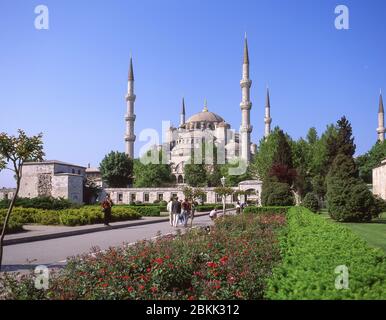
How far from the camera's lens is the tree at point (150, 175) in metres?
65.4

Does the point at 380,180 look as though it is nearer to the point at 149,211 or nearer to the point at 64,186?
the point at 149,211

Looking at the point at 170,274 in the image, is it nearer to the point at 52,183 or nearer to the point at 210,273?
the point at 210,273

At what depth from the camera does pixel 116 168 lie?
2454 inches

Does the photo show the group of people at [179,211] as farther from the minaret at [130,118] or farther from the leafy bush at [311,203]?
the minaret at [130,118]

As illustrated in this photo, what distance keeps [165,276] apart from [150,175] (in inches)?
2356

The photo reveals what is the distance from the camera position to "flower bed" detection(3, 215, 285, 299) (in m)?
5.25

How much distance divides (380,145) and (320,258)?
60138mm

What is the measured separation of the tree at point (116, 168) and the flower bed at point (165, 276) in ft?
181

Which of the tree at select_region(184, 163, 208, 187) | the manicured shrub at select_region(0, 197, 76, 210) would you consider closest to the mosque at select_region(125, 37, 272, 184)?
the tree at select_region(184, 163, 208, 187)

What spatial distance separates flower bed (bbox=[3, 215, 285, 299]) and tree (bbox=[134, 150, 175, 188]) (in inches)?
2269

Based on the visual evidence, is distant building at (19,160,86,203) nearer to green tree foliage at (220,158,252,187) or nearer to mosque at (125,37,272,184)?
mosque at (125,37,272,184)

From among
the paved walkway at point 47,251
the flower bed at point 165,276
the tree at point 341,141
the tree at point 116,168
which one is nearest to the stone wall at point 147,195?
the tree at point 116,168
